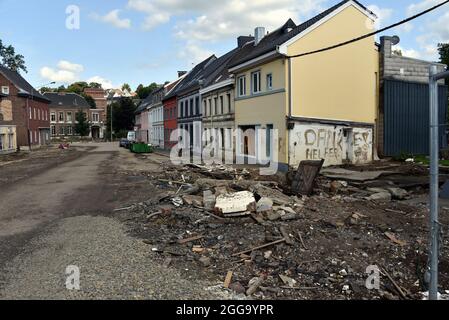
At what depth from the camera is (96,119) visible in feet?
369

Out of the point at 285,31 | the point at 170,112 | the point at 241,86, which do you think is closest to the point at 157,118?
the point at 170,112

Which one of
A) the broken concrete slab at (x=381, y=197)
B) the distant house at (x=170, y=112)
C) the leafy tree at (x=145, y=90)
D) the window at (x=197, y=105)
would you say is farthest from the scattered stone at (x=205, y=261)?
the leafy tree at (x=145, y=90)

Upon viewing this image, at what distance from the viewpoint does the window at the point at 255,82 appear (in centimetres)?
2395

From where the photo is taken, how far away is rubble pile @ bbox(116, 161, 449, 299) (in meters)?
6.49

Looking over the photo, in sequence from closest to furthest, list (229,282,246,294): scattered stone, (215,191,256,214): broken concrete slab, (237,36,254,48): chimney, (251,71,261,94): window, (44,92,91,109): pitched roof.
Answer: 1. (229,282,246,294): scattered stone
2. (215,191,256,214): broken concrete slab
3. (251,71,261,94): window
4. (237,36,254,48): chimney
5. (44,92,91,109): pitched roof

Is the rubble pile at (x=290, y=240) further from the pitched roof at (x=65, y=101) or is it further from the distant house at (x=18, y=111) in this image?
the pitched roof at (x=65, y=101)

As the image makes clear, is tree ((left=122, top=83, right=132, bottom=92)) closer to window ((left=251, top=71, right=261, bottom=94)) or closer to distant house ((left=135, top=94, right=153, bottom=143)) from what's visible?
distant house ((left=135, top=94, right=153, bottom=143))

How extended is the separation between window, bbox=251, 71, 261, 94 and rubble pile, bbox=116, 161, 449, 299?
39.1 feet

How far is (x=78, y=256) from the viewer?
755 cm

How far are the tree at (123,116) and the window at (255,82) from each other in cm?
6949

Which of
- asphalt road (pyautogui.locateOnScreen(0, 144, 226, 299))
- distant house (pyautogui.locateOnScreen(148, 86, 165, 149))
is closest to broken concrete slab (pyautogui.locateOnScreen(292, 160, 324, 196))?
asphalt road (pyautogui.locateOnScreen(0, 144, 226, 299))
